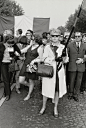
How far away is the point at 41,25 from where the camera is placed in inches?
466

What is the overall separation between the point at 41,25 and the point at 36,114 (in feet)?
24.9

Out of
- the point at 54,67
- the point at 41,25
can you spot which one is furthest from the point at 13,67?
the point at 41,25

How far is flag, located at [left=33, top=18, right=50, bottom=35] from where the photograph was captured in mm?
11609

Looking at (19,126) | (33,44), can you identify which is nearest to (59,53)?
(33,44)

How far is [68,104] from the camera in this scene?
5.79 meters

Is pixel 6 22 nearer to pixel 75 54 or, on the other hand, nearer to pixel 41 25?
pixel 41 25

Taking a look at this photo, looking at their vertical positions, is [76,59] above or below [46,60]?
below

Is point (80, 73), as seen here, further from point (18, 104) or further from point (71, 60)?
point (18, 104)

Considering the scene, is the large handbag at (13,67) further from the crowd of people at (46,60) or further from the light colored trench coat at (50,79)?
the light colored trench coat at (50,79)

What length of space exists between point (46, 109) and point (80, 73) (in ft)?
5.08

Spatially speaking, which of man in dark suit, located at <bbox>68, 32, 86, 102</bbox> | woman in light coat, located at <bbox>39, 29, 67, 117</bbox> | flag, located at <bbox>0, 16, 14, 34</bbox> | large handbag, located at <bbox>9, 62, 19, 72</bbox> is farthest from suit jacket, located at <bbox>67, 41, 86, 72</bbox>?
flag, located at <bbox>0, 16, 14, 34</bbox>

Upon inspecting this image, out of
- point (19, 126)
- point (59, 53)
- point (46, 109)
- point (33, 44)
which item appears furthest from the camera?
point (33, 44)

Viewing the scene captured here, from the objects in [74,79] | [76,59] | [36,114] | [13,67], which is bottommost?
[36,114]

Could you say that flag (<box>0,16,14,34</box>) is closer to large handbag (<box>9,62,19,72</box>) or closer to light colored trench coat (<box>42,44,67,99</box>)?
large handbag (<box>9,62,19,72</box>)
